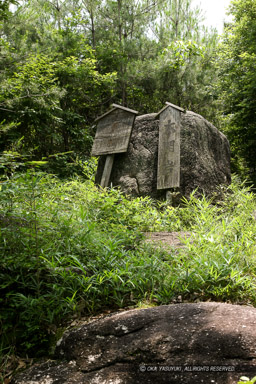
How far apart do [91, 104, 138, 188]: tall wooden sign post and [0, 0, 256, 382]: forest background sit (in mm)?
562

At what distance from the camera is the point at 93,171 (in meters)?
8.07

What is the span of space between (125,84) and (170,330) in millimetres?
10478

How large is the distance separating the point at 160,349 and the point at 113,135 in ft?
16.8

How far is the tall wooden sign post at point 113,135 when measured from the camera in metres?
6.23

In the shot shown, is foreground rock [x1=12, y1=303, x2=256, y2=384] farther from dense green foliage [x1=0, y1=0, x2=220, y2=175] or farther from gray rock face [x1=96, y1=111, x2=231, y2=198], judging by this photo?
dense green foliage [x1=0, y1=0, x2=220, y2=175]

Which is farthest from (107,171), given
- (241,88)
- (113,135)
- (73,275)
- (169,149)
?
(241,88)

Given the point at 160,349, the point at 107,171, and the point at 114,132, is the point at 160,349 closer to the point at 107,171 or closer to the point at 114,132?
the point at 107,171

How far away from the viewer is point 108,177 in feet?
20.5

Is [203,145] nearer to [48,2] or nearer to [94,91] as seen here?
[94,91]

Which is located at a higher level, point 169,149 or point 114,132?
point 114,132

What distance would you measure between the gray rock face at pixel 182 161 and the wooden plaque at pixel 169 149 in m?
0.14

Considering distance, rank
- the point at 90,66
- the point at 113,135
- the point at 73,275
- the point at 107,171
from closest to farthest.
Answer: the point at 73,275
the point at 107,171
the point at 113,135
the point at 90,66

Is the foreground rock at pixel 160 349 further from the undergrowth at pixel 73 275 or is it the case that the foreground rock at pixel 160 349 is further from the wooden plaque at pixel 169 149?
the wooden plaque at pixel 169 149

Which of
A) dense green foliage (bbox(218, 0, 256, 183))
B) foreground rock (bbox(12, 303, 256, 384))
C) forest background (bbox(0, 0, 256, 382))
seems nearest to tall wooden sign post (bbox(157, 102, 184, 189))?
forest background (bbox(0, 0, 256, 382))
